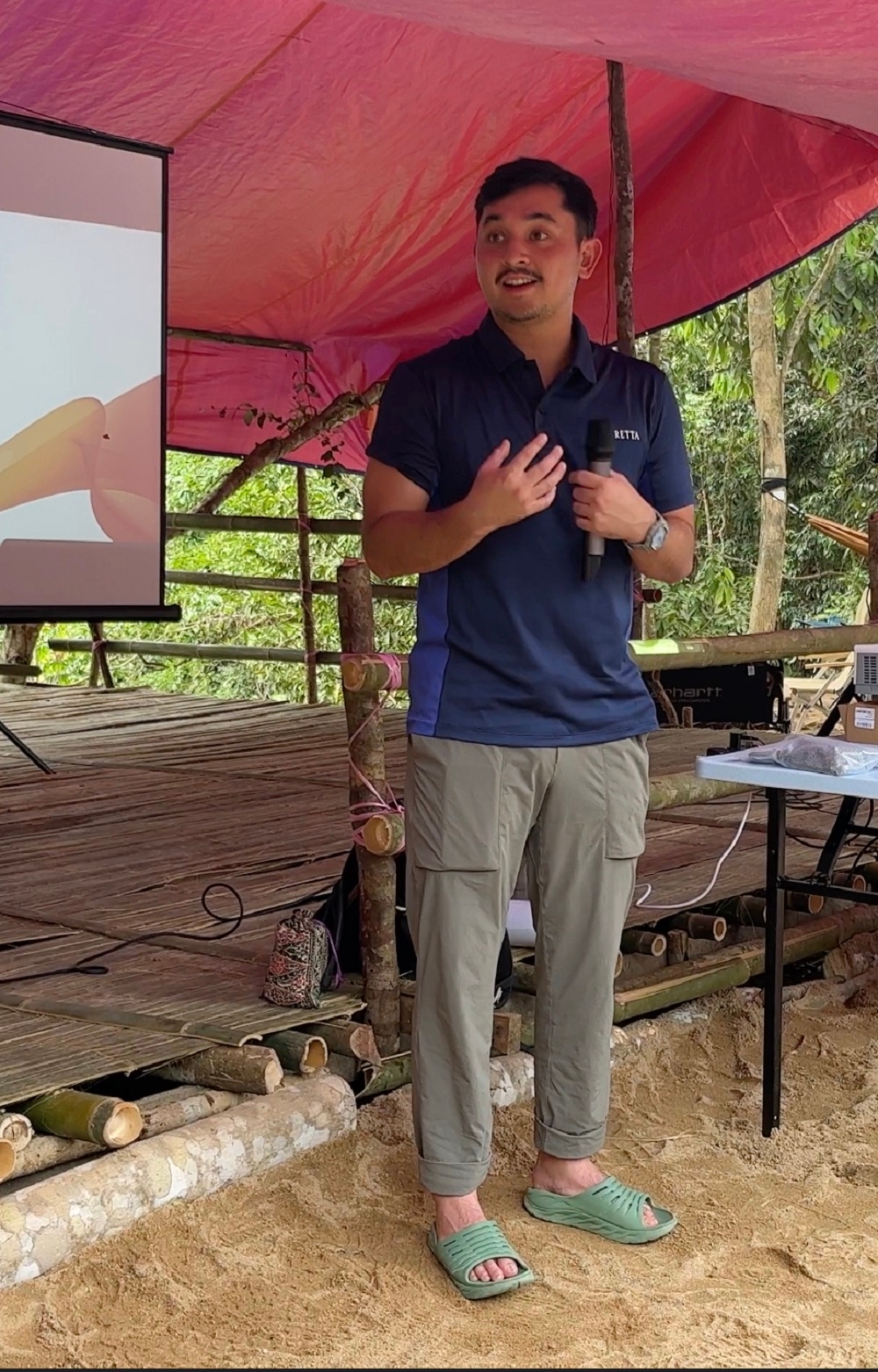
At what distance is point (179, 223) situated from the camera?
6176 millimetres

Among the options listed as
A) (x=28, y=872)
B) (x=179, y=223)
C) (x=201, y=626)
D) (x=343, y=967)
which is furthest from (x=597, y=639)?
(x=201, y=626)

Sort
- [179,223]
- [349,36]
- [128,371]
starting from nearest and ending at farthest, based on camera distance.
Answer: [349,36], [128,371], [179,223]

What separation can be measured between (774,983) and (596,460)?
3.75 ft

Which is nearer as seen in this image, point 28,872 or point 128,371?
point 28,872

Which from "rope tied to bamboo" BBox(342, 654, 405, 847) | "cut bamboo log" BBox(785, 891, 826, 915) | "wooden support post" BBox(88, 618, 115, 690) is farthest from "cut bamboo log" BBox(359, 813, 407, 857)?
"wooden support post" BBox(88, 618, 115, 690)

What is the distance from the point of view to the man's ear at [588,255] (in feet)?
6.96

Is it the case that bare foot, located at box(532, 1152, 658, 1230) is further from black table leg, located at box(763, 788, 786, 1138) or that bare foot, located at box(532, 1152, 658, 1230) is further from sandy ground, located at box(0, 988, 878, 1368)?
black table leg, located at box(763, 788, 786, 1138)

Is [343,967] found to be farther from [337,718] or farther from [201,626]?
[201,626]

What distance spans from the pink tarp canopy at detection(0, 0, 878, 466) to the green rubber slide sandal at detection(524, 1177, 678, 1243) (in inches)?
92.6

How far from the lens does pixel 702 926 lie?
3471 mm

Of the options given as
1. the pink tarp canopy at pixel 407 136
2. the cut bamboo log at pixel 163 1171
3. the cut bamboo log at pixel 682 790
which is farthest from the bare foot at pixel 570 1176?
the pink tarp canopy at pixel 407 136

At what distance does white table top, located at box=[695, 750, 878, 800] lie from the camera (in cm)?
238

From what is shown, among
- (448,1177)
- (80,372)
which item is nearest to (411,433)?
(448,1177)

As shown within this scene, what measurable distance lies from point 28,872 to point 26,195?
2.56m
